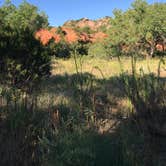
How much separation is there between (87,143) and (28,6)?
51002mm

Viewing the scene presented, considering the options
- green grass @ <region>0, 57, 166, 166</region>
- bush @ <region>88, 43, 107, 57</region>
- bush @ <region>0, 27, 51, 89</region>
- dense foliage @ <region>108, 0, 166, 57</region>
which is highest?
dense foliage @ <region>108, 0, 166, 57</region>

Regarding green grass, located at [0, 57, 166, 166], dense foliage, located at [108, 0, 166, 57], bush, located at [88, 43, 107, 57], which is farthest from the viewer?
bush, located at [88, 43, 107, 57]

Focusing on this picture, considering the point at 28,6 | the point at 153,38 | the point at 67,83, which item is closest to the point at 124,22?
the point at 153,38

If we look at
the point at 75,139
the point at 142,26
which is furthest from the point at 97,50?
the point at 75,139

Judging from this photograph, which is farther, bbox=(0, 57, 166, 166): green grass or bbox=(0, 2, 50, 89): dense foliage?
bbox=(0, 2, 50, 89): dense foliage

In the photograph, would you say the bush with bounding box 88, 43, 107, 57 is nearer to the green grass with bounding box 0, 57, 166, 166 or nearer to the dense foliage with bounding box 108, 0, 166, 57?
the dense foliage with bounding box 108, 0, 166, 57

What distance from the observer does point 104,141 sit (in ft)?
12.6

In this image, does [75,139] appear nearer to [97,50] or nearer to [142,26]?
[142,26]

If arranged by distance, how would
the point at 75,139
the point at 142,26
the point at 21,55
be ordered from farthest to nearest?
1. the point at 142,26
2. the point at 21,55
3. the point at 75,139

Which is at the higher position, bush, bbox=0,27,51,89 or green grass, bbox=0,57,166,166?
bush, bbox=0,27,51,89

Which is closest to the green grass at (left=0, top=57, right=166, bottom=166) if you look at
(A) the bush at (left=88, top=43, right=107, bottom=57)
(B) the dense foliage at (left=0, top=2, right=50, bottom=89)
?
(B) the dense foliage at (left=0, top=2, right=50, bottom=89)

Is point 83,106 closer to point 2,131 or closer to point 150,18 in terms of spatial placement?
point 2,131

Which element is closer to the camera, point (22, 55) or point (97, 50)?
point (22, 55)

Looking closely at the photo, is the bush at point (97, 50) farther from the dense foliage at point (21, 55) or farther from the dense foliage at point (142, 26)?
the dense foliage at point (21, 55)
